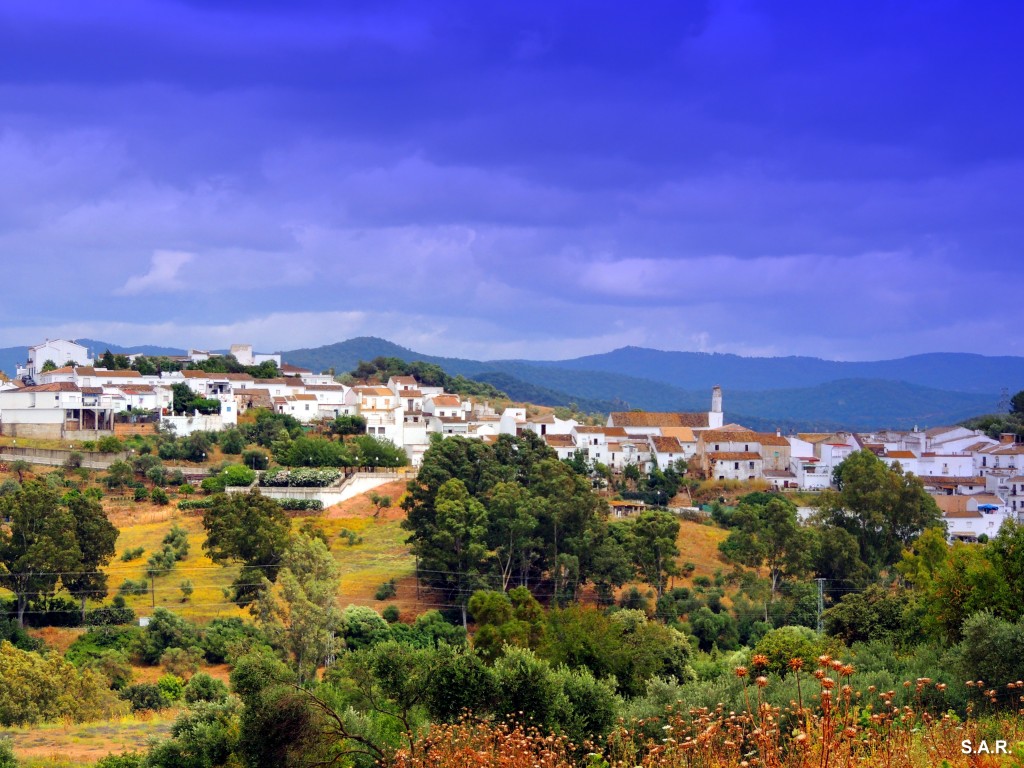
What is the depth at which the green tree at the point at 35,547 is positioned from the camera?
102 feet

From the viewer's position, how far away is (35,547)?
102 feet

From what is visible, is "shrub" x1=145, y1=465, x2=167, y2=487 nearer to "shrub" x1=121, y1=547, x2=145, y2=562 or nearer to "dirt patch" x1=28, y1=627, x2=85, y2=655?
"shrub" x1=121, y1=547, x2=145, y2=562

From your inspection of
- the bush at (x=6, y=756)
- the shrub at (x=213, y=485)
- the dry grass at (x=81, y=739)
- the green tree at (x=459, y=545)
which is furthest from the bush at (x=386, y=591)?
the bush at (x=6, y=756)

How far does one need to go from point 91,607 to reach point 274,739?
2134cm

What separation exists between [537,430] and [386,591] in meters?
27.9

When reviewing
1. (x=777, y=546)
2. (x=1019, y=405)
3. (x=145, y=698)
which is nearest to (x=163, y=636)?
(x=145, y=698)

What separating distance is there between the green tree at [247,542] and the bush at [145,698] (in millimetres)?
7699

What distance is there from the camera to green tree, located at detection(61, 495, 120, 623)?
3186cm

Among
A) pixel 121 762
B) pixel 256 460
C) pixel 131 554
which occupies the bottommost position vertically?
pixel 131 554

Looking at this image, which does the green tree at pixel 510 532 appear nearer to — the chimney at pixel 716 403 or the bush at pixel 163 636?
the bush at pixel 163 636

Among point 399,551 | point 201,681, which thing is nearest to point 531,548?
point 399,551

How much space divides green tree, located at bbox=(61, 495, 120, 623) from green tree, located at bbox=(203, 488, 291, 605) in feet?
10.1

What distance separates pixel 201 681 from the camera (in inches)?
912

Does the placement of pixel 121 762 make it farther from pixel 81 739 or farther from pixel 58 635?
pixel 58 635
